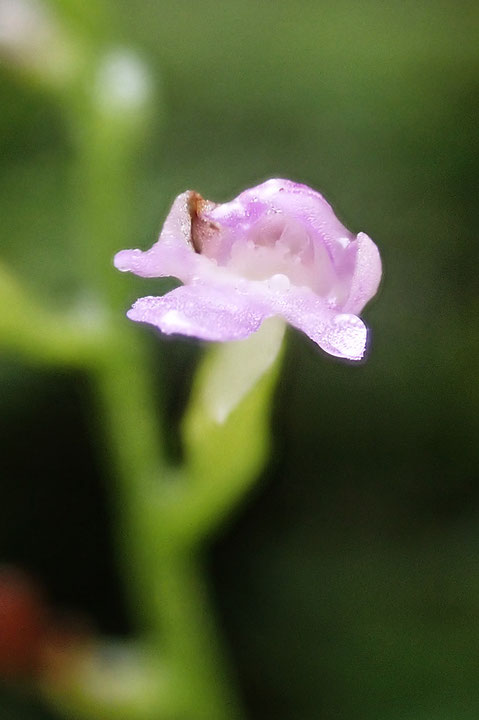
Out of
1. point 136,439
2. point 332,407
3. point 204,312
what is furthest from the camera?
point 332,407

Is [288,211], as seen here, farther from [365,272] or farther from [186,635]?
[186,635]

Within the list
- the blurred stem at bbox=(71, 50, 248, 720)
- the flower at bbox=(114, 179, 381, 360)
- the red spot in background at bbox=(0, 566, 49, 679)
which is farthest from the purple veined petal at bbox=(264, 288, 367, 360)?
the red spot in background at bbox=(0, 566, 49, 679)

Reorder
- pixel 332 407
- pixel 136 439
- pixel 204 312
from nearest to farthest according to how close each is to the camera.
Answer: pixel 204 312
pixel 136 439
pixel 332 407

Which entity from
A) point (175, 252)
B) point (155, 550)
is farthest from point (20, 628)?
point (175, 252)

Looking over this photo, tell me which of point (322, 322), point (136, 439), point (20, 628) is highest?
point (322, 322)

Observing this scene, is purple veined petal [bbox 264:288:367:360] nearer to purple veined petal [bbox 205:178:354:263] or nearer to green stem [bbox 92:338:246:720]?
purple veined petal [bbox 205:178:354:263]

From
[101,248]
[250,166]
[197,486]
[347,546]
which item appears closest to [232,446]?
[197,486]

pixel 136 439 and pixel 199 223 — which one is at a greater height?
pixel 199 223
